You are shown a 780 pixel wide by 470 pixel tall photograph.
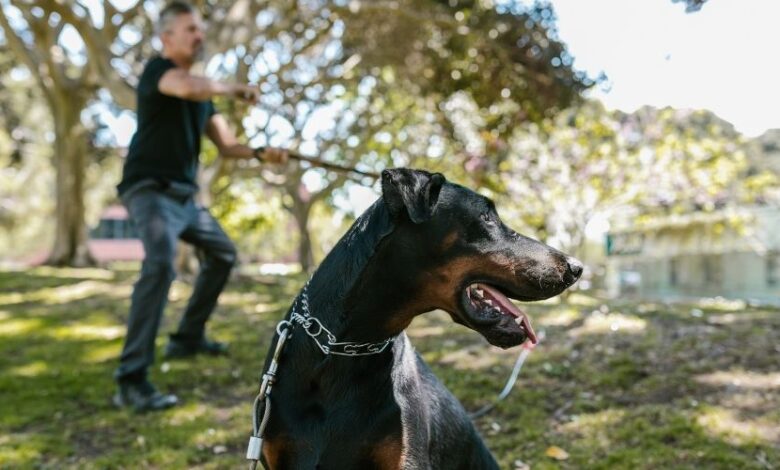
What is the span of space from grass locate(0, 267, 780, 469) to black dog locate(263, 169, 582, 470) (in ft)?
5.80

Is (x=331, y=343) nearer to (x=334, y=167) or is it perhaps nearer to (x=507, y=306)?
(x=507, y=306)

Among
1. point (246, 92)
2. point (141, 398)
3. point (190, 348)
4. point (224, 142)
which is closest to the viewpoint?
point (246, 92)

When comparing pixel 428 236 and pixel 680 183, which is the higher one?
pixel 680 183

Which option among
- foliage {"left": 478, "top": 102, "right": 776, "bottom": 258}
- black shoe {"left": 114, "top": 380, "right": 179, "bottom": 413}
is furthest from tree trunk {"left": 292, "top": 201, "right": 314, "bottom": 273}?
black shoe {"left": 114, "top": 380, "right": 179, "bottom": 413}

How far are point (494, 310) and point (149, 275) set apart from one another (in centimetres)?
303

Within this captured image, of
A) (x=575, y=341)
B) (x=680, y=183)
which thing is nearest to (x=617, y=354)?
(x=575, y=341)

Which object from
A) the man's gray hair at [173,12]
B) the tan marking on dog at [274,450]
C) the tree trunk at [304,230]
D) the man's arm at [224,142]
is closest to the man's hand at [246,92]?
the man's arm at [224,142]

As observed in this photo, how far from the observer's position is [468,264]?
89.2 inches

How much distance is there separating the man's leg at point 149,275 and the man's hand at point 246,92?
1061 millimetres

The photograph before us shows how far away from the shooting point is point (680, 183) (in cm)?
1583

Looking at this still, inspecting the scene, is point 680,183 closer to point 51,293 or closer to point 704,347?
point 704,347

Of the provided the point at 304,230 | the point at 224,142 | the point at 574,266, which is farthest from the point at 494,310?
the point at 304,230

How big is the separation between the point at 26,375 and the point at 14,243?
168 ft

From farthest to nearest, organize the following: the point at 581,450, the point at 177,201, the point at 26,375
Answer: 1. the point at 26,375
2. the point at 177,201
3. the point at 581,450
